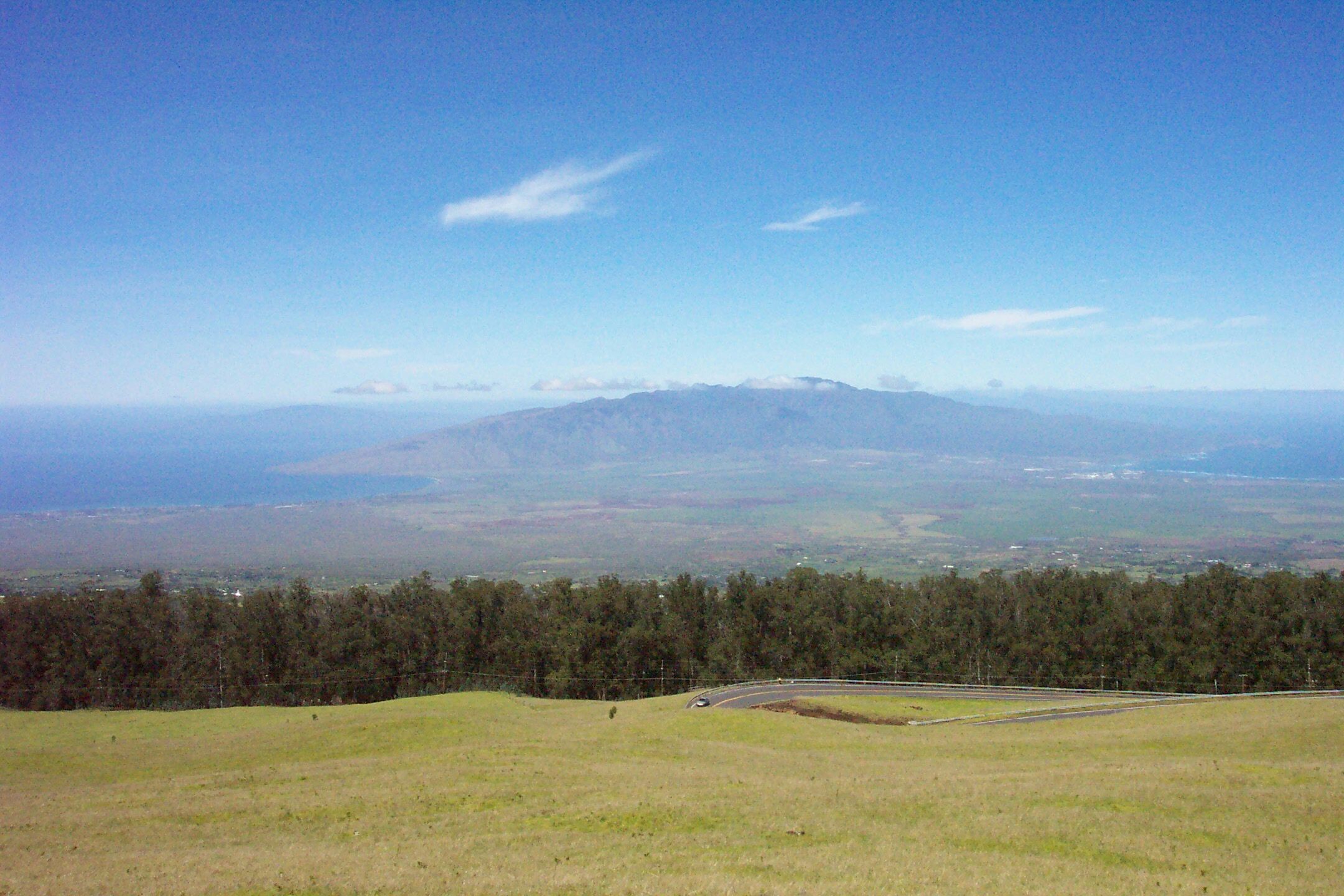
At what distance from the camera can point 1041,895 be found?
54.3ft

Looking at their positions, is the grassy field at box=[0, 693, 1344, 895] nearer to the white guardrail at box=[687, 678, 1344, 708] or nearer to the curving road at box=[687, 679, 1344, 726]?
the curving road at box=[687, 679, 1344, 726]

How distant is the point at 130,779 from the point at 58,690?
163 feet

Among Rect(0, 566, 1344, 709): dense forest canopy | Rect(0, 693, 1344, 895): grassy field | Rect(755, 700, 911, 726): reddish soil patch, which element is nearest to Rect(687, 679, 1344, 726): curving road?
Rect(755, 700, 911, 726): reddish soil patch

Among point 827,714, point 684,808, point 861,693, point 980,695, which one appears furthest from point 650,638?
→ point 684,808

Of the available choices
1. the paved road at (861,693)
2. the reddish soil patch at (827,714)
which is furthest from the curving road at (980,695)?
the reddish soil patch at (827,714)

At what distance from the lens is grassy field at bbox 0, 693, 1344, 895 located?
698 inches

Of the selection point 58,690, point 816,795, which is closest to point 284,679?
point 58,690

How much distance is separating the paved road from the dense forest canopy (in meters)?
13.1

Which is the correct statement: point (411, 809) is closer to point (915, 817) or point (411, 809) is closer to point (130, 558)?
point (915, 817)

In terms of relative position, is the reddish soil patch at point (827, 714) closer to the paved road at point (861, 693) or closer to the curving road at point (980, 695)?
the curving road at point (980, 695)

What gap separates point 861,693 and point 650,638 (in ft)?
84.6

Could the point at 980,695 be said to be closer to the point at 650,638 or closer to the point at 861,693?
the point at 861,693

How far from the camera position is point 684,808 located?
2358 centimetres

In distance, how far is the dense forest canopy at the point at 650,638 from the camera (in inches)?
2687
